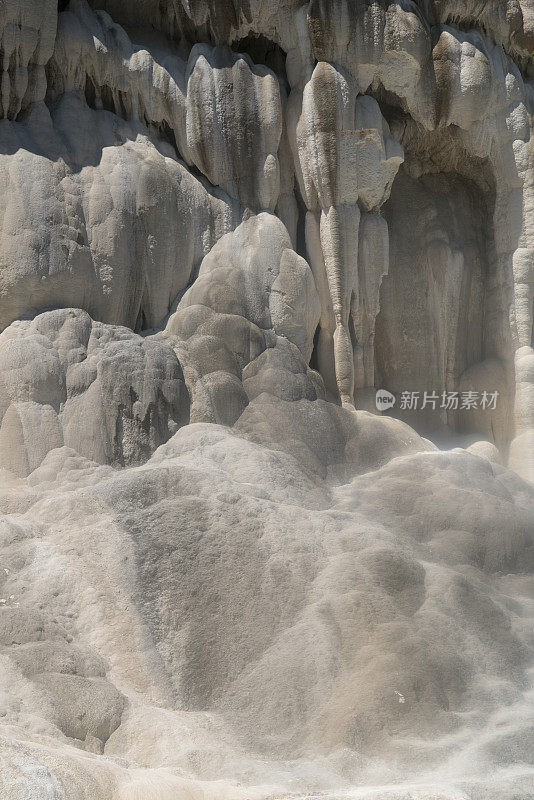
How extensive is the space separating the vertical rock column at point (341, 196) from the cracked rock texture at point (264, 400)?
34 millimetres

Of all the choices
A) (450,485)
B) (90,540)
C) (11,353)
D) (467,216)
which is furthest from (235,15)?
(90,540)

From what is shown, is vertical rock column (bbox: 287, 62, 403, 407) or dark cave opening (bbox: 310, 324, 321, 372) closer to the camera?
vertical rock column (bbox: 287, 62, 403, 407)

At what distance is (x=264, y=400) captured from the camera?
7.63 meters

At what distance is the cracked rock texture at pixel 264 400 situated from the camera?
4.29 meters

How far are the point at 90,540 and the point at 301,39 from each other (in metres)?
6.44

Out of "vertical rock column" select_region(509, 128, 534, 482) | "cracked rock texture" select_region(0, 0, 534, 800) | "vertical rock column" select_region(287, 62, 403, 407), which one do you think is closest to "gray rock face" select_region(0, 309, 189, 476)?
"cracked rock texture" select_region(0, 0, 534, 800)

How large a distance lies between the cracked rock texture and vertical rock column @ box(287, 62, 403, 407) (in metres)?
0.03

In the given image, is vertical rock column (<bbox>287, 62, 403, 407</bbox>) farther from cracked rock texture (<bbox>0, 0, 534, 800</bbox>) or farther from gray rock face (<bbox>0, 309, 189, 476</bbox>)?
gray rock face (<bbox>0, 309, 189, 476</bbox>)

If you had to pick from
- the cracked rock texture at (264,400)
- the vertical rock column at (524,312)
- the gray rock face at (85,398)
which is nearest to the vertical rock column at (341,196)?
the cracked rock texture at (264,400)

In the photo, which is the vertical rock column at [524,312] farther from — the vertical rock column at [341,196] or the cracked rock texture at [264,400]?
the vertical rock column at [341,196]

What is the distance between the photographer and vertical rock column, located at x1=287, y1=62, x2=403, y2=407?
351 inches

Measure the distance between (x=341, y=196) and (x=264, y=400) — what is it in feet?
9.37

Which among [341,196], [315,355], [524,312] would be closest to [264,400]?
[315,355]

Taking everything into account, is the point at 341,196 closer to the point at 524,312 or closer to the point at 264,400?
the point at 264,400
